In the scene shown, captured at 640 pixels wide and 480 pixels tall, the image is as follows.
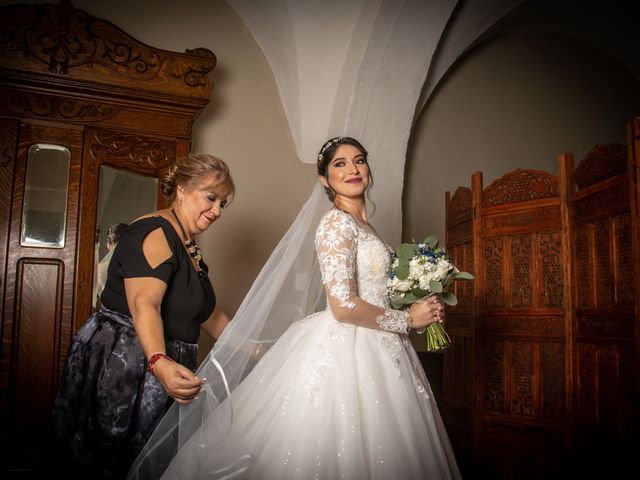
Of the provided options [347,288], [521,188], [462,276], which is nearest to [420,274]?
[462,276]

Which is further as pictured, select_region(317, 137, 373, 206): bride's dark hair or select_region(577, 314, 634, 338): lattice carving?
select_region(577, 314, 634, 338): lattice carving

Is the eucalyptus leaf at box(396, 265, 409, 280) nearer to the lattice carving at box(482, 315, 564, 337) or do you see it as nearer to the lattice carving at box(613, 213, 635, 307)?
the lattice carving at box(613, 213, 635, 307)

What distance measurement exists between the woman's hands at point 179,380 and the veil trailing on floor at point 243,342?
0.16 m

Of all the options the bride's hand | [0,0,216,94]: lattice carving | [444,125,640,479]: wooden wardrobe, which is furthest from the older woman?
[444,125,640,479]: wooden wardrobe

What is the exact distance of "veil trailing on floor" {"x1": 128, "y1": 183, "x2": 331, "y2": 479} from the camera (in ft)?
6.19

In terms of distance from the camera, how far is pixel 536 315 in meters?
3.57

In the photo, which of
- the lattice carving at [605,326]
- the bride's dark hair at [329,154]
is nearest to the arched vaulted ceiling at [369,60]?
the lattice carving at [605,326]

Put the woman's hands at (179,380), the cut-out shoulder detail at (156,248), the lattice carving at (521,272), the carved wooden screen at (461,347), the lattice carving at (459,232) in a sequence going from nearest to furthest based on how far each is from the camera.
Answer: the woman's hands at (179,380)
the cut-out shoulder detail at (156,248)
the lattice carving at (521,272)
the carved wooden screen at (461,347)
the lattice carving at (459,232)

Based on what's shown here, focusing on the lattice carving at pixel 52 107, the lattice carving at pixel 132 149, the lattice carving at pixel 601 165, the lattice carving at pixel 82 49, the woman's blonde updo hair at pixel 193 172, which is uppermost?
the lattice carving at pixel 82 49

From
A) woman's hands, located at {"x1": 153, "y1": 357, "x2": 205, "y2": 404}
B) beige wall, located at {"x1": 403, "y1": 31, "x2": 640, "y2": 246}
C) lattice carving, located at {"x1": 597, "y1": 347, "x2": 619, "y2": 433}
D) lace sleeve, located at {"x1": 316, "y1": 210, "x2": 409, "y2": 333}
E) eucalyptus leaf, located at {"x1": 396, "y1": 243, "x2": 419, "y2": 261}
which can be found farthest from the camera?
beige wall, located at {"x1": 403, "y1": 31, "x2": 640, "y2": 246}

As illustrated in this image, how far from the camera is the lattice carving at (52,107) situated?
130 inches

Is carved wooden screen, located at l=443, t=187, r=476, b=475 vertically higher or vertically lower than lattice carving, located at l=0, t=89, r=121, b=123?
lower

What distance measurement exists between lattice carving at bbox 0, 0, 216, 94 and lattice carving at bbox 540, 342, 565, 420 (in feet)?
9.60

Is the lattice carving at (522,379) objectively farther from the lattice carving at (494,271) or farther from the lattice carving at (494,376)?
the lattice carving at (494,271)
